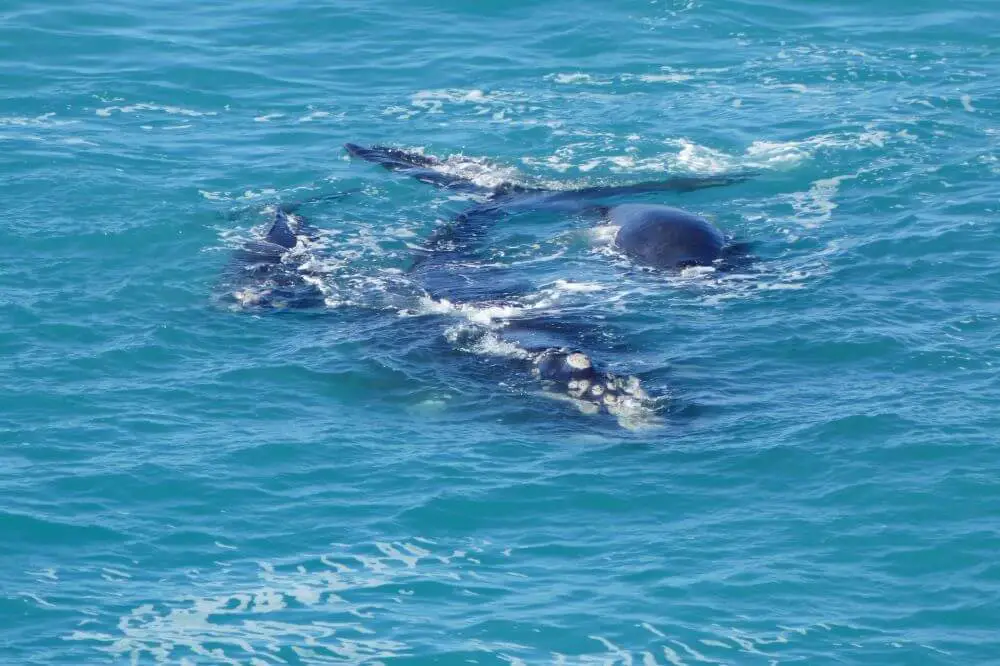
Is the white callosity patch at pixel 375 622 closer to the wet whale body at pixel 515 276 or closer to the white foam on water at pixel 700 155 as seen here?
the wet whale body at pixel 515 276

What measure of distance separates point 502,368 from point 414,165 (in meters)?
9.65

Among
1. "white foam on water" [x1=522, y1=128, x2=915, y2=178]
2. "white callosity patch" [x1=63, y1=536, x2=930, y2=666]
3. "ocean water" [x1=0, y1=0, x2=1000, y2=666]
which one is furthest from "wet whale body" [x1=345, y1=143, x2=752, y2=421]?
"white callosity patch" [x1=63, y1=536, x2=930, y2=666]

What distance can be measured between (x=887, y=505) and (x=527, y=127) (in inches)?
646

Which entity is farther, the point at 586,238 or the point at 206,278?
the point at 586,238

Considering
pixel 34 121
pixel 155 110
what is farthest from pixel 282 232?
pixel 34 121

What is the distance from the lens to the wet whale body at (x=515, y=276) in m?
19.7

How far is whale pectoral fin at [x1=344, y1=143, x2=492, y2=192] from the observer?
1108 inches

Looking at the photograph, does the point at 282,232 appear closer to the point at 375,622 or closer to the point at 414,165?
the point at 414,165

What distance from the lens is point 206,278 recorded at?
24.1 m

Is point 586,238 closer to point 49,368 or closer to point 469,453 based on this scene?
point 469,453

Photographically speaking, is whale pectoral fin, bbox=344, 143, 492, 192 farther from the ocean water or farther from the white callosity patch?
the white callosity patch

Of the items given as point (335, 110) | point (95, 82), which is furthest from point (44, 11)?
point (335, 110)

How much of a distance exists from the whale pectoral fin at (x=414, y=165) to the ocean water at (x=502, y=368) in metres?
0.31

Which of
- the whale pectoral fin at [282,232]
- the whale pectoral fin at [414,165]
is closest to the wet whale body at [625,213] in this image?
the whale pectoral fin at [414,165]
